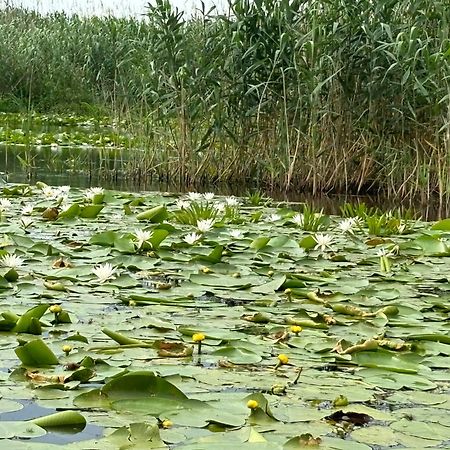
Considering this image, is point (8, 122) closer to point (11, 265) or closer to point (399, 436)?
point (11, 265)

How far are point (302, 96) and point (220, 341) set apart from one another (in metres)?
5.40

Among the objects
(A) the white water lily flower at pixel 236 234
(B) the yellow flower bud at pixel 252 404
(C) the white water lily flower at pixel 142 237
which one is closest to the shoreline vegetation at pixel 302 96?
(A) the white water lily flower at pixel 236 234

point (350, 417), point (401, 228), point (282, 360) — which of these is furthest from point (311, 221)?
point (350, 417)

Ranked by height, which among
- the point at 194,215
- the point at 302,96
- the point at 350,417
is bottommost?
the point at 350,417

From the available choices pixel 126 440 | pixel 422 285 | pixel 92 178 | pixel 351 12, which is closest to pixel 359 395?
pixel 126 440

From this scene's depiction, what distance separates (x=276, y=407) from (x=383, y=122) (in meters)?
5.95

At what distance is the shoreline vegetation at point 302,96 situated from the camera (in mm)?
6996

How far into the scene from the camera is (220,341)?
2180 mm

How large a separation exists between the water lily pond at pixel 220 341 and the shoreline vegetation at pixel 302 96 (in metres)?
3.21

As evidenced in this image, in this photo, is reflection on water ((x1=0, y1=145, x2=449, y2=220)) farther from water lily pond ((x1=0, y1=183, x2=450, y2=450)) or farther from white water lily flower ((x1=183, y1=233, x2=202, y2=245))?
water lily pond ((x1=0, y1=183, x2=450, y2=450))

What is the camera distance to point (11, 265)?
2865mm

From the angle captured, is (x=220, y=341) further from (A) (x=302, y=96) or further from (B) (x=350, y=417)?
(A) (x=302, y=96)

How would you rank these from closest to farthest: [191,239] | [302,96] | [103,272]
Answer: [103,272]
[191,239]
[302,96]

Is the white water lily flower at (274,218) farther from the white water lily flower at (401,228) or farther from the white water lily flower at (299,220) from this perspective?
the white water lily flower at (401,228)
